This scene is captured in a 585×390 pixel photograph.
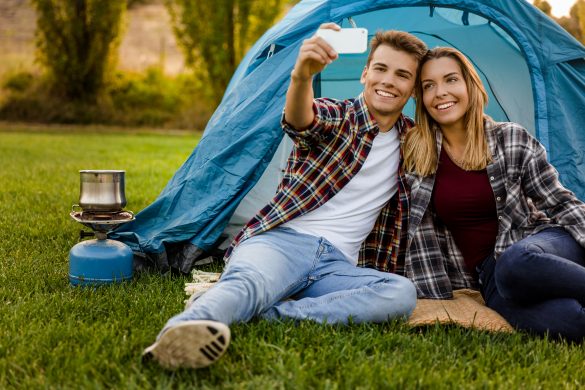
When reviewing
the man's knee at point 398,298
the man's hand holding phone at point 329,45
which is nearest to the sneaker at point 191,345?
the man's knee at point 398,298

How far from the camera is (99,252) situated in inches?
104

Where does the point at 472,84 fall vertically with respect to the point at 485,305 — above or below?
above

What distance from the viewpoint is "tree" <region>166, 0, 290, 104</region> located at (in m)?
13.3

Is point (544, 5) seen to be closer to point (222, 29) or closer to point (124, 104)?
point (222, 29)

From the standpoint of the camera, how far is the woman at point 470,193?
2.43m

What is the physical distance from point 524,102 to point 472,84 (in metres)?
1.17

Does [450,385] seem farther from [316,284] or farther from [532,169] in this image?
[532,169]

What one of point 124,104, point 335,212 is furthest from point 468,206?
point 124,104

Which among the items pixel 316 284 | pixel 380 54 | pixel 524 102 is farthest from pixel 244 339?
pixel 524 102

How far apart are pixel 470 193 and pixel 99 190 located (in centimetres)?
147

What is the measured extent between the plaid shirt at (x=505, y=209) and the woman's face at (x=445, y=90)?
0.33ft

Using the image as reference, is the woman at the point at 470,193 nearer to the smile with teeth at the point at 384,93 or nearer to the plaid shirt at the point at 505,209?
the plaid shirt at the point at 505,209

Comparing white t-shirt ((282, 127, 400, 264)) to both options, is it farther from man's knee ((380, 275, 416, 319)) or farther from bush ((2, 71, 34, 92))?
bush ((2, 71, 34, 92))

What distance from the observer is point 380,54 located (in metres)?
2.51
